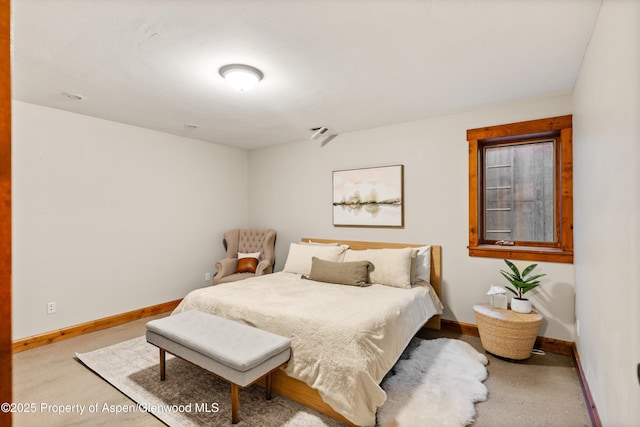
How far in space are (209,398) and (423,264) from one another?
2.52 m

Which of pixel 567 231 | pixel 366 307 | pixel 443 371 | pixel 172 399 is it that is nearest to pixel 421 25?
pixel 366 307

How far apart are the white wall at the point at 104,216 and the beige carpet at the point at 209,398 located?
992mm

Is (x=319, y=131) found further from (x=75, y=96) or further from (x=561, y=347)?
(x=561, y=347)

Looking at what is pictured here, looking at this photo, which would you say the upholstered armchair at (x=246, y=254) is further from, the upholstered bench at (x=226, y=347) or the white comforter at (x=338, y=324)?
the upholstered bench at (x=226, y=347)

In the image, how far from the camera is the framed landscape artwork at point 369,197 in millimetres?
3926

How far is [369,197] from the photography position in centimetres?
414

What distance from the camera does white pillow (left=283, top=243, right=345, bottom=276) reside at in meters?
3.85

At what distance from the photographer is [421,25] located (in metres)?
1.89

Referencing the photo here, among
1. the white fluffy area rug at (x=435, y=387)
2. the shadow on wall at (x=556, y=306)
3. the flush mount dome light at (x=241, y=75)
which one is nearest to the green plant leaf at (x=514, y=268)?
the shadow on wall at (x=556, y=306)

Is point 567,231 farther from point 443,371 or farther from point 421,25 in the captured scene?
point 421,25

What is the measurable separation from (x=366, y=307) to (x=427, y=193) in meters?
1.83

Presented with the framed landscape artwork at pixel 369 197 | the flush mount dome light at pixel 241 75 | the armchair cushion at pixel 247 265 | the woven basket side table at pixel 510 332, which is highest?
the flush mount dome light at pixel 241 75

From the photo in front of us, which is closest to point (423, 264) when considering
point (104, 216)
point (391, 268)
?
point (391, 268)

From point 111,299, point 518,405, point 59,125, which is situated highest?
point 59,125
